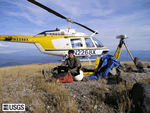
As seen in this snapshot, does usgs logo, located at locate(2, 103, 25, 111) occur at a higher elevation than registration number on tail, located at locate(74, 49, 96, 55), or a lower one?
lower

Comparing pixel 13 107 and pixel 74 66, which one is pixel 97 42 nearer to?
pixel 74 66

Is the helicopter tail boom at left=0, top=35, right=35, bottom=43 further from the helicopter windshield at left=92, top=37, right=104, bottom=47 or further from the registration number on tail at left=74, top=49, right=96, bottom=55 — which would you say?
the helicopter windshield at left=92, top=37, right=104, bottom=47

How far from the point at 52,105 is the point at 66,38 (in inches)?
293

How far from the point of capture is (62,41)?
30.1 feet

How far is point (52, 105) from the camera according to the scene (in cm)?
243

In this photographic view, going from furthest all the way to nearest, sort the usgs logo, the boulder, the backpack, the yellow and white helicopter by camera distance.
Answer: the yellow and white helicopter
the backpack
the usgs logo
the boulder

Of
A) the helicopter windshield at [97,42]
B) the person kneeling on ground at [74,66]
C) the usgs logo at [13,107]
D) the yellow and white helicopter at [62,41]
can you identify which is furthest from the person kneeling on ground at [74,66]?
the helicopter windshield at [97,42]

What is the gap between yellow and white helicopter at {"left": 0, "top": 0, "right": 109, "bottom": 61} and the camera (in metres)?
8.99

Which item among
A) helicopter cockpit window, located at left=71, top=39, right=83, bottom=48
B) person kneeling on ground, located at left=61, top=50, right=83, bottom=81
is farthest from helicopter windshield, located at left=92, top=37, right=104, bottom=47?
person kneeling on ground, located at left=61, top=50, right=83, bottom=81

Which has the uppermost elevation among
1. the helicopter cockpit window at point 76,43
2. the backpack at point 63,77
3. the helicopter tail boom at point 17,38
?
the helicopter tail boom at point 17,38

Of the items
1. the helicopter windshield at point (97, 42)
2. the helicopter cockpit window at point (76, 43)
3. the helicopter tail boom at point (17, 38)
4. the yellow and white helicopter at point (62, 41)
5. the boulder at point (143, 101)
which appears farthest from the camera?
the helicopter windshield at point (97, 42)

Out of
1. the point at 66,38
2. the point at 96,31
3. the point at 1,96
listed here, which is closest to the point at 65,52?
the point at 66,38

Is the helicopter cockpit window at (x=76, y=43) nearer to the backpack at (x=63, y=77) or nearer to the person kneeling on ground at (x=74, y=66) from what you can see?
the person kneeling on ground at (x=74, y=66)

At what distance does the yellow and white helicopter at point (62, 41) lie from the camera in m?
8.99
